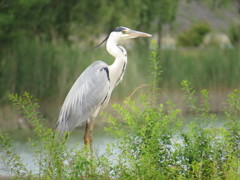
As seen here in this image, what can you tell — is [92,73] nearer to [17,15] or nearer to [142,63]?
[142,63]

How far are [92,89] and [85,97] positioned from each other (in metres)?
0.12

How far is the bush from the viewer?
41219 mm

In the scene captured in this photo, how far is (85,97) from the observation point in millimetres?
6426

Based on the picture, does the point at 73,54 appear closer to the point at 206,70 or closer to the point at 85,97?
the point at 206,70

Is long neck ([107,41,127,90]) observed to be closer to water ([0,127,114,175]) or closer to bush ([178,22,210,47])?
water ([0,127,114,175])

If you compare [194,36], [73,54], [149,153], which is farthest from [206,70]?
[194,36]

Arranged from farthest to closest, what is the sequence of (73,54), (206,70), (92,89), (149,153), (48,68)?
(206,70), (73,54), (48,68), (92,89), (149,153)

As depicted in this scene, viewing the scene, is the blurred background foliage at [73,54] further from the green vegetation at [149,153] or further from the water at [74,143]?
the green vegetation at [149,153]

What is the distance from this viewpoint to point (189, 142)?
4.21 meters

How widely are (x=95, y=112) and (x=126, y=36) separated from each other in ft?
3.10

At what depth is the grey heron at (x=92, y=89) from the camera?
6.27 metres

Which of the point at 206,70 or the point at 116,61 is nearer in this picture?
the point at 116,61

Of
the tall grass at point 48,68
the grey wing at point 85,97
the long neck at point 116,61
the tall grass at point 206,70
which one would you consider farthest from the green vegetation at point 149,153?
the tall grass at point 206,70

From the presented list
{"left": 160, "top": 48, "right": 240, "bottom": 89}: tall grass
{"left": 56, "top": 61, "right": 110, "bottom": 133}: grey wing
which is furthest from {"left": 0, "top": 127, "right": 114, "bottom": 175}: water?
{"left": 160, "top": 48, "right": 240, "bottom": 89}: tall grass
